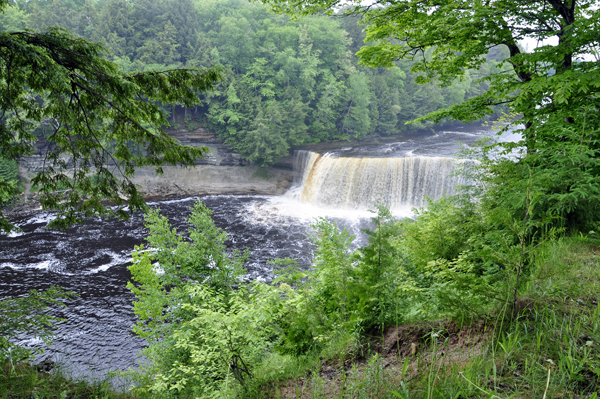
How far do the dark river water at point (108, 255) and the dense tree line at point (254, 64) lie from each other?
21.5 ft

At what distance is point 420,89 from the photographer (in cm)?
3922

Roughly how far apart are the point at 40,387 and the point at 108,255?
13.9m

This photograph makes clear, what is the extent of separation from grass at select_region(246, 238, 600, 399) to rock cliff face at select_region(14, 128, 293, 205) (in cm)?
2436

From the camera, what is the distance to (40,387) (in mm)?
3424

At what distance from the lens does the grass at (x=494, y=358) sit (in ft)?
5.77

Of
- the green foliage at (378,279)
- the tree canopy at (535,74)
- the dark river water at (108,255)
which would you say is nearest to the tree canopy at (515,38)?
the tree canopy at (535,74)

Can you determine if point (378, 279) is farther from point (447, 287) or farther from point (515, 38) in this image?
point (515, 38)

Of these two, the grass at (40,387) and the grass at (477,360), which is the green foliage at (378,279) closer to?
the grass at (477,360)

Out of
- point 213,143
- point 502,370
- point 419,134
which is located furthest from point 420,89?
point 502,370

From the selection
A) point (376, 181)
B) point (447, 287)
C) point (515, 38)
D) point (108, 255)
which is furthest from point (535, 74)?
point (108, 255)

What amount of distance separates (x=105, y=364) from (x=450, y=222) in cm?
931

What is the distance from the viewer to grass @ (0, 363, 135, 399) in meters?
3.12

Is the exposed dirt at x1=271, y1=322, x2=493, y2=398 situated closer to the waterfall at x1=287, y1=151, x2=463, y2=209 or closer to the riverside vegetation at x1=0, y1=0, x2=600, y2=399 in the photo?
the riverside vegetation at x1=0, y1=0, x2=600, y2=399

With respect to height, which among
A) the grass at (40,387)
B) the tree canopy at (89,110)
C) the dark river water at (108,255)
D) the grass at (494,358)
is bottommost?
the dark river water at (108,255)
